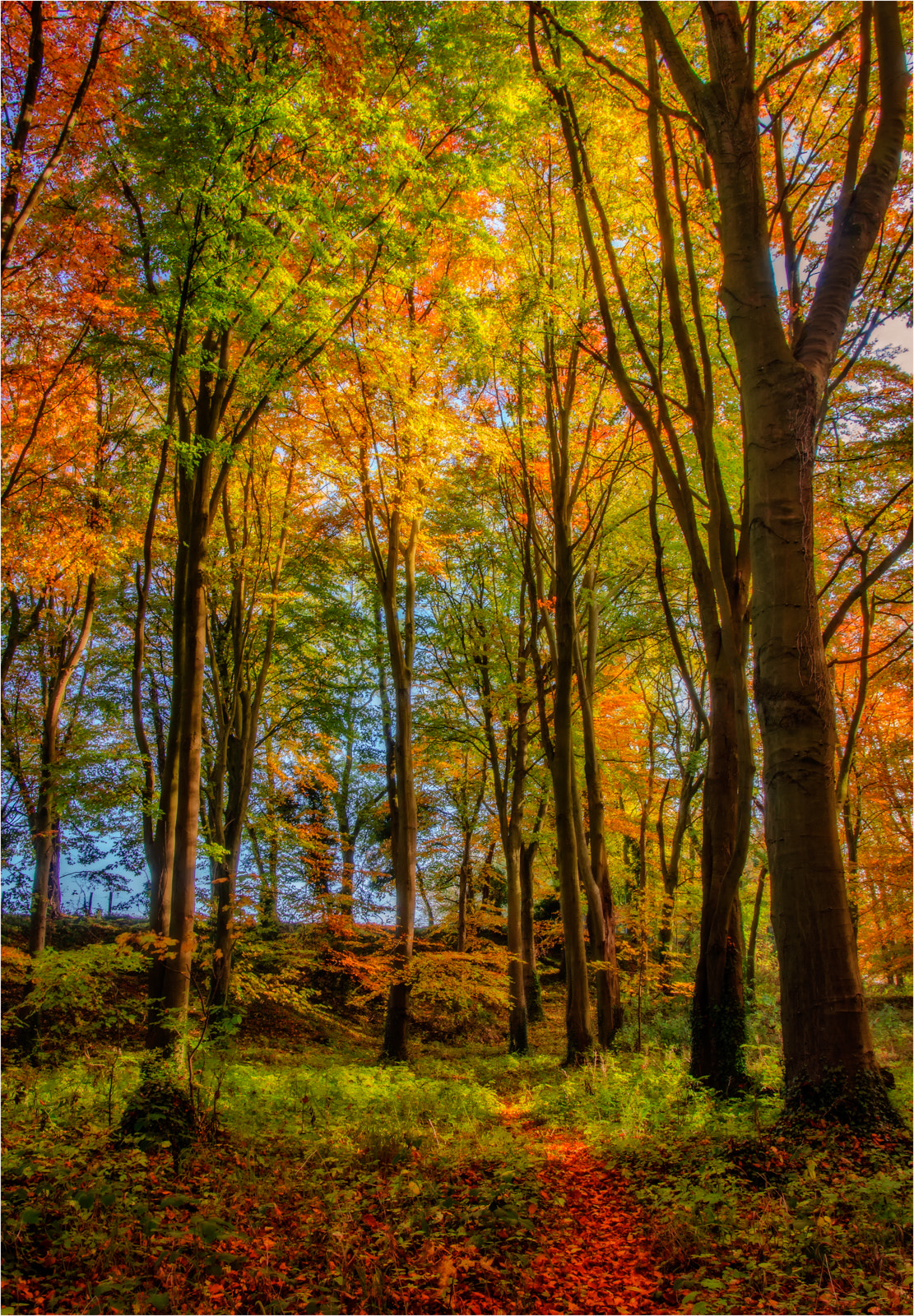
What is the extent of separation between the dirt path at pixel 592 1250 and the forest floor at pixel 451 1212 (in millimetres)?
12

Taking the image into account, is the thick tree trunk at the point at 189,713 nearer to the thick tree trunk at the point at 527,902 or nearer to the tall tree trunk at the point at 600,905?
the tall tree trunk at the point at 600,905

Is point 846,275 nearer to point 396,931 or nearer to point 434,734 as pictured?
point 396,931

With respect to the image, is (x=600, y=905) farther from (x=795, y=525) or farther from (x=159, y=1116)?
(x=795, y=525)

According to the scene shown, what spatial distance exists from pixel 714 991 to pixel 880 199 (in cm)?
569

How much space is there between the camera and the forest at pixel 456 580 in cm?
326

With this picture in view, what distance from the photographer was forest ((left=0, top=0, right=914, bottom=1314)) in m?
3.26

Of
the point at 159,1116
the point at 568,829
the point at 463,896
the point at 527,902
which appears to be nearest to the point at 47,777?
the point at 159,1116

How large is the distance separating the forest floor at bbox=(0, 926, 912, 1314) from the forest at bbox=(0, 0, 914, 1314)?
30 millimetres

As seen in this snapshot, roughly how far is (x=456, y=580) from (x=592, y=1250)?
11.3 meters

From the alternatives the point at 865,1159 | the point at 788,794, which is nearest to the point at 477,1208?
the point at 865,1159

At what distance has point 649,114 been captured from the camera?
17.2ft

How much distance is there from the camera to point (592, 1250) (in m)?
3.04

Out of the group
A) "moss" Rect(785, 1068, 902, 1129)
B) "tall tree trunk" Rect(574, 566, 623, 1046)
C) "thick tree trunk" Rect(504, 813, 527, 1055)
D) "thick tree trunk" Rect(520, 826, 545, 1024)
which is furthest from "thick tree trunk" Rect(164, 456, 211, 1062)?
"thick tree trunk" Rect(520, 826, 545, 1024)

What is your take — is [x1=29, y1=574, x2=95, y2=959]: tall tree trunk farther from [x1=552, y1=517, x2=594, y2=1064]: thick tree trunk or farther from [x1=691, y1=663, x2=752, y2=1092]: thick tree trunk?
[x1=691, y1=663, x2=752, y2=1092]: thick tree trunk
